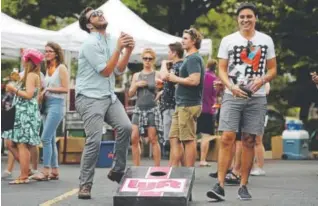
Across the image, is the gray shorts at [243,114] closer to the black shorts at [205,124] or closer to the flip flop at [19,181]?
the flip flop at [19,181]

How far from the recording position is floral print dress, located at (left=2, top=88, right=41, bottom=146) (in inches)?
478

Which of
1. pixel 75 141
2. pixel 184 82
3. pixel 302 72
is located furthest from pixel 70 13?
pixel 184 82

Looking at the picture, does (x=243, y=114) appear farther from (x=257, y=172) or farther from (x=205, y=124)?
(x=205, y=124)

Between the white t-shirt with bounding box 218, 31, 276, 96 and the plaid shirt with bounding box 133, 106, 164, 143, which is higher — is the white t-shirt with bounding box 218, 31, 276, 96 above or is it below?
above

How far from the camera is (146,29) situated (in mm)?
21547

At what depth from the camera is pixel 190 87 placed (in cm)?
1141

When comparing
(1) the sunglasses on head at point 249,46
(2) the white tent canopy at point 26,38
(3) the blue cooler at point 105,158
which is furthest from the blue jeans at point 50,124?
(2) the white tent canopy at point 26,38

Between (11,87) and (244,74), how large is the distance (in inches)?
141

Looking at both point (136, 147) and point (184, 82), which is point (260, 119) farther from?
point (136, 147)

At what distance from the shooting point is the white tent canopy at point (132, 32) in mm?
20139

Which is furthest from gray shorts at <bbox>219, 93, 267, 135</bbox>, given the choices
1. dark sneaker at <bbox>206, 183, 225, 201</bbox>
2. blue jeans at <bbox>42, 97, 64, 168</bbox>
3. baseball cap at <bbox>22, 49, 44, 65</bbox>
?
blue jeans at <bbox>42, 97, 64, 168</bbox>

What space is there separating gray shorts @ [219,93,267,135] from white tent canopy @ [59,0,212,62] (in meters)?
10.1

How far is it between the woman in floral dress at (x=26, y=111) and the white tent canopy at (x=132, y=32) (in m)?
7.29

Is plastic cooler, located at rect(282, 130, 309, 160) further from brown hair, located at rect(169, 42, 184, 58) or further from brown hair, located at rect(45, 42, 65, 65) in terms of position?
brown hair, located at rect(45, 42, 65, 65)
